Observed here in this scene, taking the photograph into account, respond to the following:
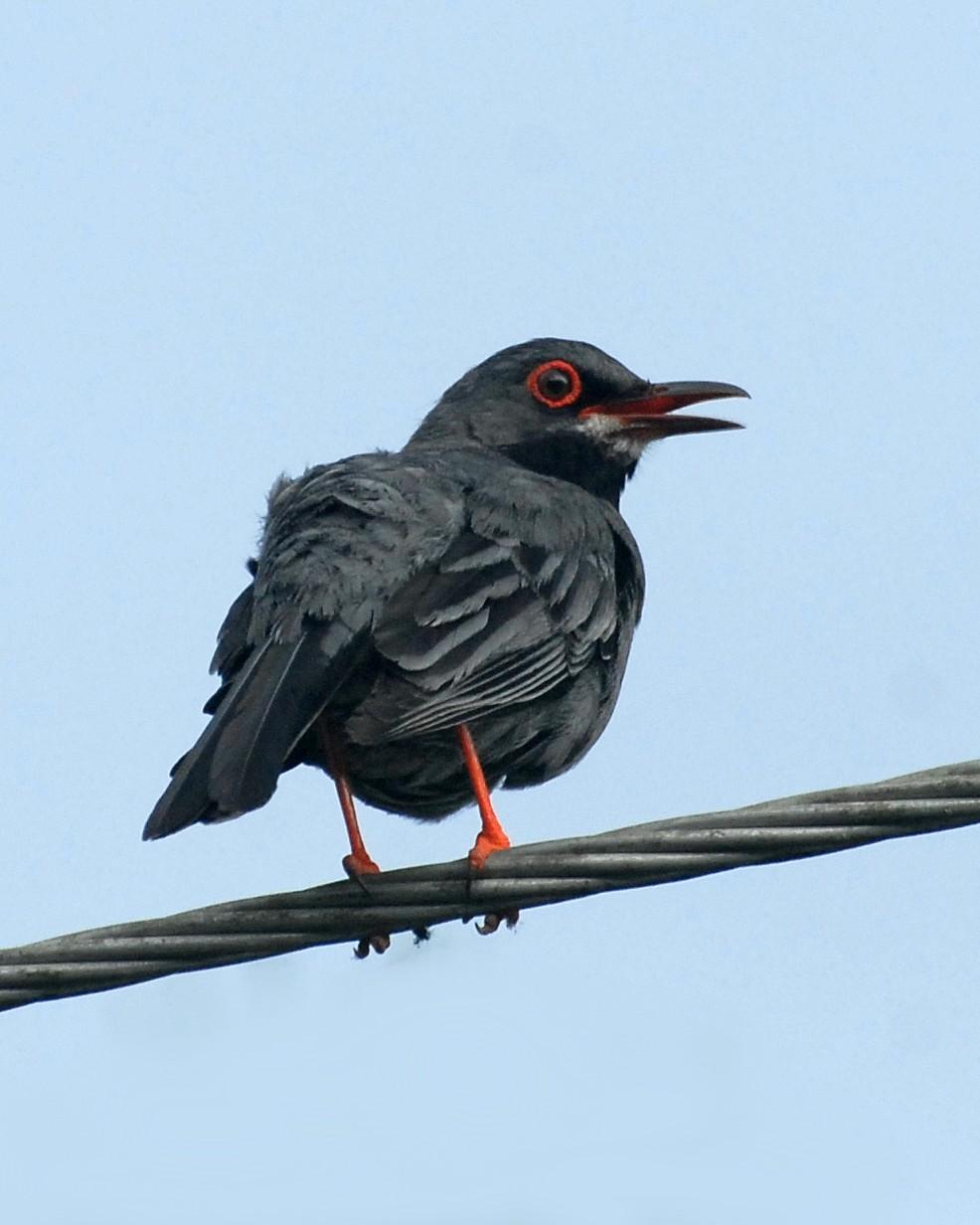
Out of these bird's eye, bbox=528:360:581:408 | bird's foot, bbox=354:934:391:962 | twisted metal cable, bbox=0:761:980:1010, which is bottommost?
twisted metal cable, bbox=0:761:980:1010

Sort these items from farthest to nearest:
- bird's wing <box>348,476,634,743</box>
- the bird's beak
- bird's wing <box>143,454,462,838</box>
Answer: the bird's beak, bird's wing <box>348,476,634,743</box>, bird's wing <box>143,454,462,838</box>

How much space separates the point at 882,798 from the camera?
5.16m

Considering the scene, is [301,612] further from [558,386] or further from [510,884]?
[558,386]

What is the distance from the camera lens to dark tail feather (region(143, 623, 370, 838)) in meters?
6.11

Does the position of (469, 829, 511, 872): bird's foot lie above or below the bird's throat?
below

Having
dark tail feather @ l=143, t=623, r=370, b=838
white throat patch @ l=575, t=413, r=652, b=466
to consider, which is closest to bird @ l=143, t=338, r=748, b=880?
dark tail feather @ l=143, t=623, r=370, b=838

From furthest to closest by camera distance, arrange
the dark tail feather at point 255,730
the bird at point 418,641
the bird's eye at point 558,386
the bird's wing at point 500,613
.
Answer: the bird's eye at point 558,386, the bird's wing at point 500,613, the bird at point 418,641, the dark tail feather at point 255,730

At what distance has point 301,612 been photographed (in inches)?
271

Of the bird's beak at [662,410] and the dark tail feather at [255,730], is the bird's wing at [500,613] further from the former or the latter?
the bird's beak at [662,410]

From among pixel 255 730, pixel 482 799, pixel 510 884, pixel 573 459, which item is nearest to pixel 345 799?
pixel 482 799

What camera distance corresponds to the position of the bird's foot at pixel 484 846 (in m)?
5.74

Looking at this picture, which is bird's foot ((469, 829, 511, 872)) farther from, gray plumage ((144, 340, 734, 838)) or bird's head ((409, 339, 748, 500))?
bird's head ((409, 339, 748, 500))

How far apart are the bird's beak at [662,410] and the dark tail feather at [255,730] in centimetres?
304

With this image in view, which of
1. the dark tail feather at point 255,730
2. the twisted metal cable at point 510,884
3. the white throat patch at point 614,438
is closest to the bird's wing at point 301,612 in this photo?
the dark tail feather at point 255,730
